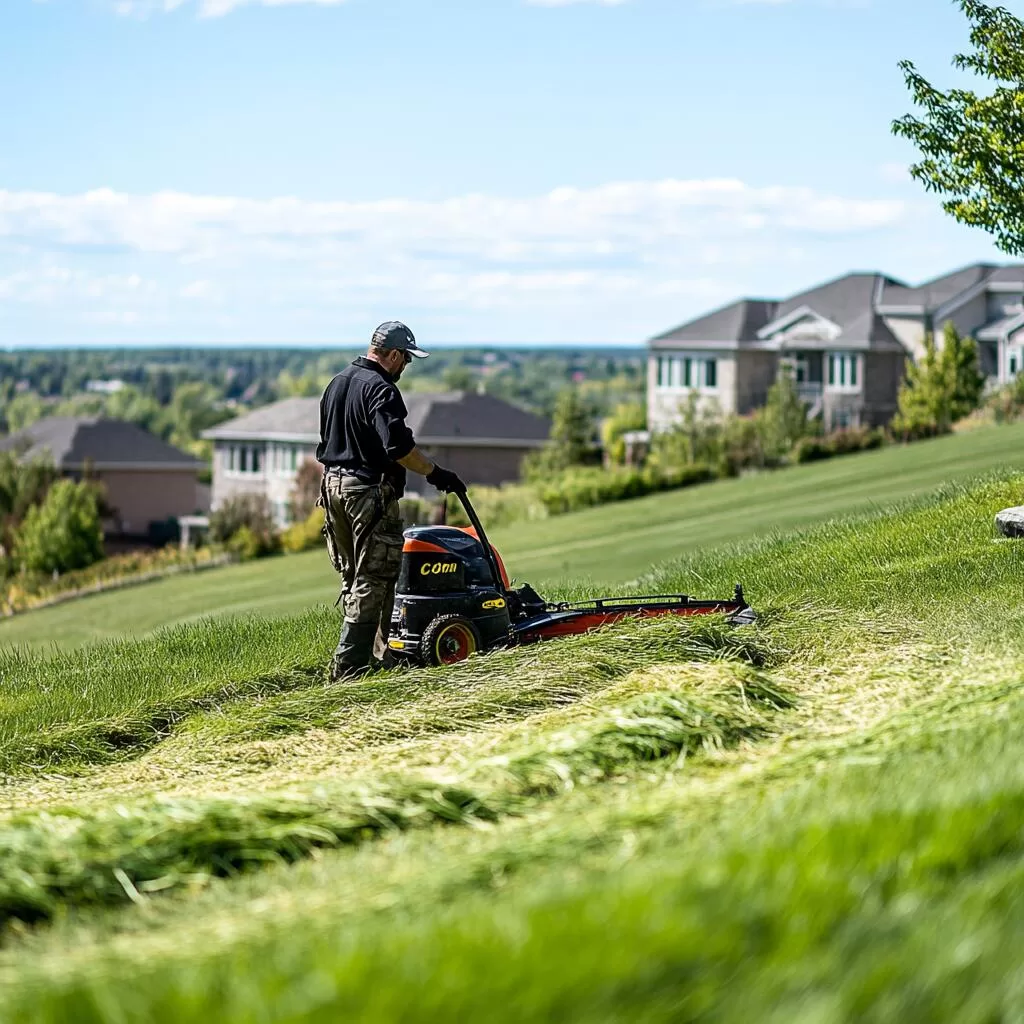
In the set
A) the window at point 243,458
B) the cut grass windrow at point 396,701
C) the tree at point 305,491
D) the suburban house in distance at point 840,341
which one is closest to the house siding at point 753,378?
the suburban house in distance at point 840,341

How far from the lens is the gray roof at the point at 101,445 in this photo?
7481cm

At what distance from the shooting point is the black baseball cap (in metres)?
9.34

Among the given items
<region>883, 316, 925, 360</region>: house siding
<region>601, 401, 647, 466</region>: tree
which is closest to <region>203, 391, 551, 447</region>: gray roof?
<region>601, 401, 647, 466</region>: tree

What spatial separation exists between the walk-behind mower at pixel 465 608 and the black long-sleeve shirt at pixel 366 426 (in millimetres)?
528

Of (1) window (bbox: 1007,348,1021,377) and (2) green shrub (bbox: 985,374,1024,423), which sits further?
(1) window (bbox: 1007,348,1021,377)

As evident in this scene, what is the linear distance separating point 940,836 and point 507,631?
17.9 feet

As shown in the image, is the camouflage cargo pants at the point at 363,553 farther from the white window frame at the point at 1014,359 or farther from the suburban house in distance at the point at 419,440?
the suburban house in distance at the point at 419,440

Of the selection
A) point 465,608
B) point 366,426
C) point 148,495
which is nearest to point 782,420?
point 148,495

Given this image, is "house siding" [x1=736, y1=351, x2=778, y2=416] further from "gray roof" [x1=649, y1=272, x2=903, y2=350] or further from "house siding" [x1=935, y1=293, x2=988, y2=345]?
"house siding" [x1=935, y1=293, x2=988, y2=345]

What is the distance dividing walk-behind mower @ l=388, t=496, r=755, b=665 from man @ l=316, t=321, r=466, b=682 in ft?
0.60

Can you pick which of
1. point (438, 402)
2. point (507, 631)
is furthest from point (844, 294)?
point (507, 631)

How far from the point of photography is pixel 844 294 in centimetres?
6744

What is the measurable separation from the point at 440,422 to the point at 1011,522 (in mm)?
57976

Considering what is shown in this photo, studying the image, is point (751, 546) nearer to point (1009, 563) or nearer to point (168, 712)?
point (1009, 563)
